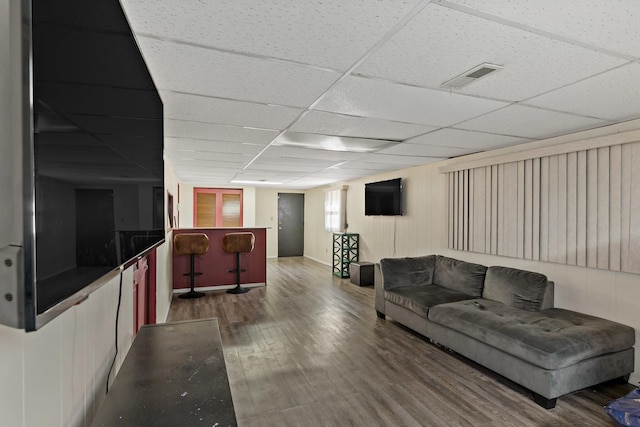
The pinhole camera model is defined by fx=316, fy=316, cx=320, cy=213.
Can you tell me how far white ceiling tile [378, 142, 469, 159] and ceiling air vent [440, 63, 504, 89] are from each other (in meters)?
1.63

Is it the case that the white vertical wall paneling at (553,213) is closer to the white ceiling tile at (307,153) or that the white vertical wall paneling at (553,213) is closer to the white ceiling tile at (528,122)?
the white ceiling tile at (528,122)

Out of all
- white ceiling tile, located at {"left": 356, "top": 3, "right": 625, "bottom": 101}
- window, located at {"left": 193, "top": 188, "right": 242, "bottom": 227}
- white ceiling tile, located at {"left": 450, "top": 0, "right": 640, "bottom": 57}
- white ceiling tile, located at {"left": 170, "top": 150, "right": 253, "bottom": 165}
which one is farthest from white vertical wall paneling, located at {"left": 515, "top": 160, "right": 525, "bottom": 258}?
window, located at {"left": 193, "top": 188, "right": 242, "bottom": 227}

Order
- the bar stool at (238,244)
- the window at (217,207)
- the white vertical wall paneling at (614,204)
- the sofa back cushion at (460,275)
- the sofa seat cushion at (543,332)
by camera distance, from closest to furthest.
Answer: the sofa seat cushion at (543,332) → the white vertical wall paneling at (614,204) → the sofa back cushion at (460,275) → the bar stool at (238,244) → the window at (217,207)

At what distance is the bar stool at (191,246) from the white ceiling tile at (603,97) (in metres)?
4.90

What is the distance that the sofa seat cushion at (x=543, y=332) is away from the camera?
2.39m

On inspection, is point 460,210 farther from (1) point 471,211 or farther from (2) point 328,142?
(2) point 328,142

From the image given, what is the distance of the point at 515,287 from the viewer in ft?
11.0

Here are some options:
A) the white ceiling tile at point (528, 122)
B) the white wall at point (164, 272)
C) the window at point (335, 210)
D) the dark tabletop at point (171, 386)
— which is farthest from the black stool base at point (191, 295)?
the white ceiling tile at point (528, 122)

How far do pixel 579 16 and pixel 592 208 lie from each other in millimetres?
2346

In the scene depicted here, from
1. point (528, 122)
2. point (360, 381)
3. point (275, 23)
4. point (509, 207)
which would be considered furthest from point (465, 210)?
point (275, 23)

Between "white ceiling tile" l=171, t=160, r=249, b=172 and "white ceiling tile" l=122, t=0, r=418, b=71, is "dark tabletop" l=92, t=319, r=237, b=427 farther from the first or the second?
"white ceiling tile" l=171, t=160, r=249, b=172

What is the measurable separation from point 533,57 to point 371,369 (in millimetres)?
2676

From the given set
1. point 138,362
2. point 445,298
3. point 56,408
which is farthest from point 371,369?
point 56,408

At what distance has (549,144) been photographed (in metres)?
3.31
